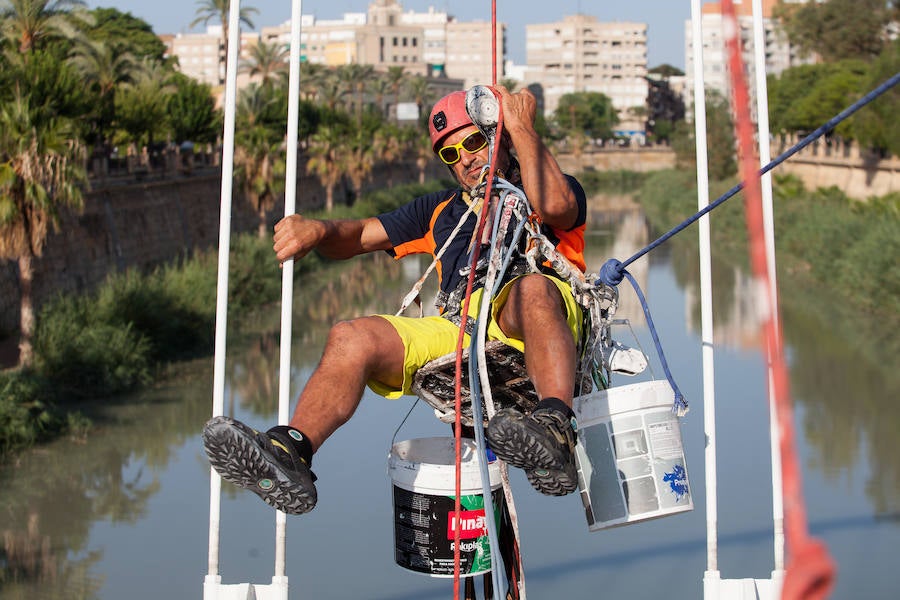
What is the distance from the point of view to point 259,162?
2872 centimetres

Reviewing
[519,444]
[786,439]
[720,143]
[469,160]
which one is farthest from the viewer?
[720,143]

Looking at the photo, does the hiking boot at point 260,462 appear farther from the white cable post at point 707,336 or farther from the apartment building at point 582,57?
the apartment building at point 582,57

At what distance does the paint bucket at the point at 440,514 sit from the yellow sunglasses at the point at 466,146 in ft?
2.52

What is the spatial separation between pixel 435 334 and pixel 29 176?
1211 centimetres

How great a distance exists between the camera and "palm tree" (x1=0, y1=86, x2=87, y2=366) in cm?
1435

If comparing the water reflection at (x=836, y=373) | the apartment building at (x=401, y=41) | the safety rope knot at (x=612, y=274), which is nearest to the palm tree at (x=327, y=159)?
the water reflection at (x=836, y=373)

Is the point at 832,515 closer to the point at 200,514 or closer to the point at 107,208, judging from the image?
the point at 200,514

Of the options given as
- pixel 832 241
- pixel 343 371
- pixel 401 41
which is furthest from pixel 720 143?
pixel 401 41

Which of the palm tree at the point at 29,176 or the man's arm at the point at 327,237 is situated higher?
the palm tree at the point at 29,176

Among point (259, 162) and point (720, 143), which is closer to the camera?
point (259, 162)

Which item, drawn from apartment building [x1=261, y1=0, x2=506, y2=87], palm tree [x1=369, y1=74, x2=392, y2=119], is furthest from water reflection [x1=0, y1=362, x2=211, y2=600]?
apartment building [x1=261, y1=0, x2=506, y2=87]

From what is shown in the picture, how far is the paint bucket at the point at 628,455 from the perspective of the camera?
3.15 metres

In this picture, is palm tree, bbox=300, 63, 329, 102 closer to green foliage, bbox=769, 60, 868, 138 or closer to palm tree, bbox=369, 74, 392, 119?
palm tree, bbox=369, 74, 392, 119

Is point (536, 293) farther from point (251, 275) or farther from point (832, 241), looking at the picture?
point (832, 241)
